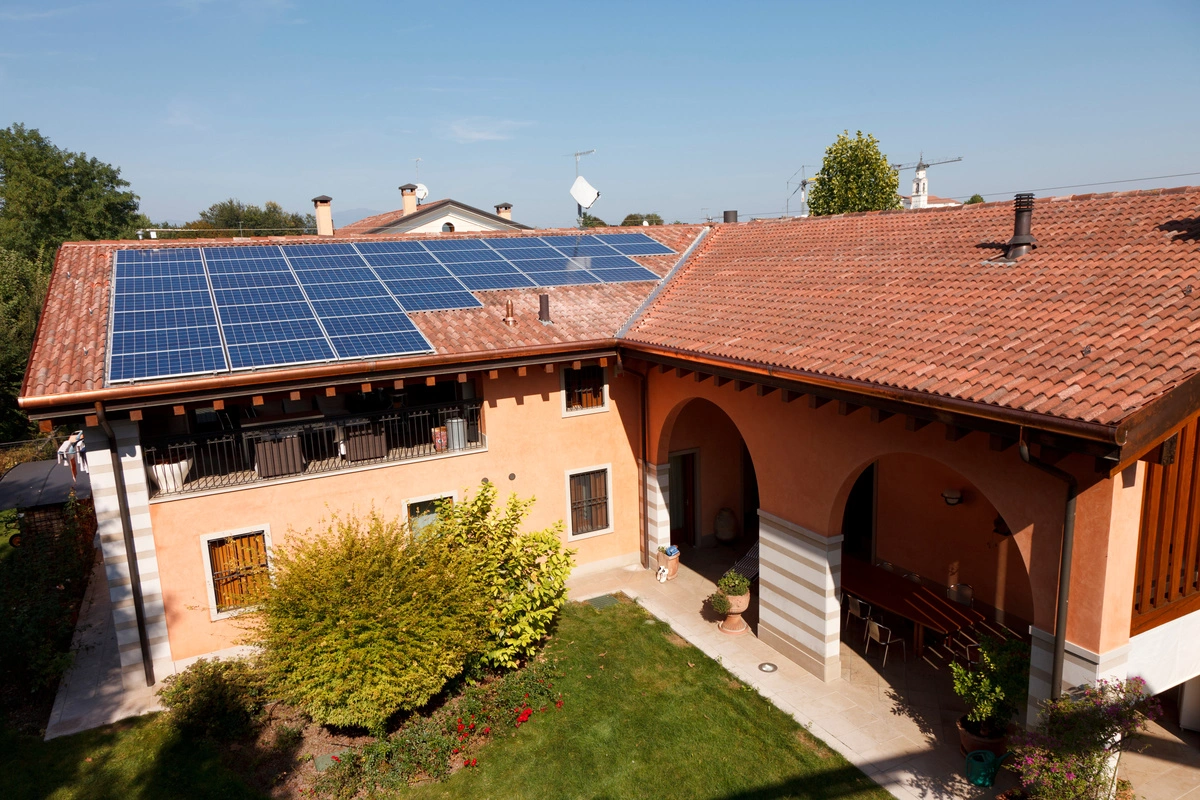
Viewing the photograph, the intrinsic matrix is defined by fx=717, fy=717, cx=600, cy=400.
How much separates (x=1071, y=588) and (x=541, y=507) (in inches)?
344

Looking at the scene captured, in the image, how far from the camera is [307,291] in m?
13.3

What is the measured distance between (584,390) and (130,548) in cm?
769

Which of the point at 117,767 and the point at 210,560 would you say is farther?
the point at 210,560

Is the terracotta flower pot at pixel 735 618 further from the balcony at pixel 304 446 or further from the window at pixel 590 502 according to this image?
the balcony at pixel 304 446

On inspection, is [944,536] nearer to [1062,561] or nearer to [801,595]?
[801,595]

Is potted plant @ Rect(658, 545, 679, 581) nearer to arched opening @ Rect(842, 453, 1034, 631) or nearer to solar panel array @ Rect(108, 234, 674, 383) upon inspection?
arched opening @ Rect(842, 453, 1034, 631)

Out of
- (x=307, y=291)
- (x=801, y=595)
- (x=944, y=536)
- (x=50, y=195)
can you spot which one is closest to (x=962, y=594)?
(x=944, y=536)

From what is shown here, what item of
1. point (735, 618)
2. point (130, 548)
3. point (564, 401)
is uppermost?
point (564, 401)

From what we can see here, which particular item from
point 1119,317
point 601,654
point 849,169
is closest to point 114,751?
point 601,654

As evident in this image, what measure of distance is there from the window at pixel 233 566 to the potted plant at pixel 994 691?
9.62 meters

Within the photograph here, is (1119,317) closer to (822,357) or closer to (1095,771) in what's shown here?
(822,357)

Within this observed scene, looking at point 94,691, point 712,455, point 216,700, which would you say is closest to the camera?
point 216,700

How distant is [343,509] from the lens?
462 inches

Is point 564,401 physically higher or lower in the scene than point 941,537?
higher
